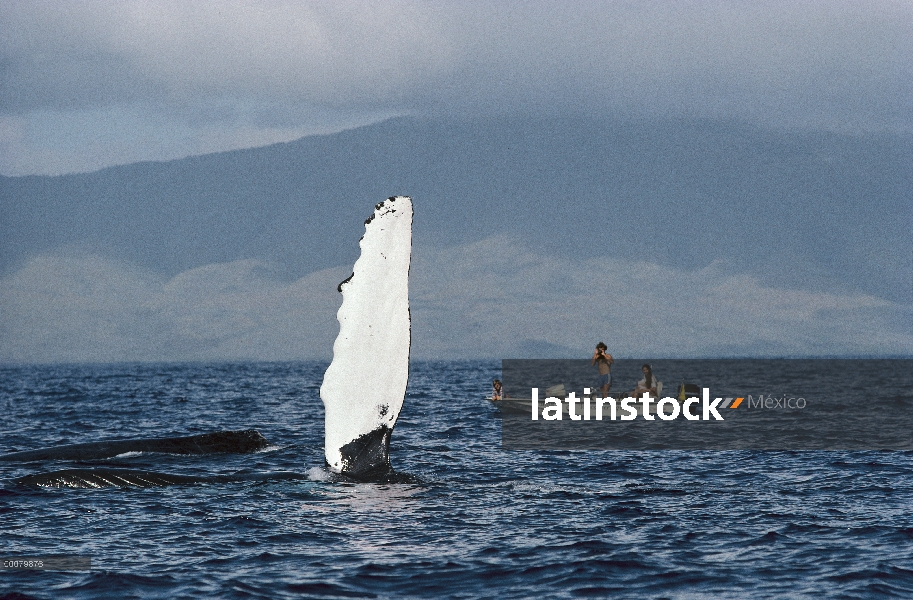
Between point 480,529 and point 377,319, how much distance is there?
289cm

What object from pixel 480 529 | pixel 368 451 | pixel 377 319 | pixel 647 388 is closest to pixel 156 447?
pixel 368 451

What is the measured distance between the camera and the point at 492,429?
103ft

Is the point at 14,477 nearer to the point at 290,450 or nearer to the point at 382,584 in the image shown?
the point at 290,450

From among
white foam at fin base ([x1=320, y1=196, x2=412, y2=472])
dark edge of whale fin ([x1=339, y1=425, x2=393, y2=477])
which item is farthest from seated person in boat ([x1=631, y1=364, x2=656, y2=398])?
white foam at fin base ([x1=320, y1=196, x2=412, y2=472])

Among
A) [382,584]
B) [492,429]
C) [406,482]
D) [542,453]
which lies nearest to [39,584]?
[382,584]

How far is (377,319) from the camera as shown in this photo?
551 inches

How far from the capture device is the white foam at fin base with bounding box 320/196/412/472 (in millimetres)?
13797

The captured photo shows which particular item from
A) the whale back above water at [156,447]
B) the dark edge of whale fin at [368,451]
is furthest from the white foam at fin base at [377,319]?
the whale back above water at [156,447]

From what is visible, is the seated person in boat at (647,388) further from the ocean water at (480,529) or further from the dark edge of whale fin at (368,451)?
the dark edge of whale fin at (368,451)

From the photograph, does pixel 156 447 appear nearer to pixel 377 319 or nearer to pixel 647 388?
pixel 377 319

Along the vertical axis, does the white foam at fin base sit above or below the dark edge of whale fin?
above

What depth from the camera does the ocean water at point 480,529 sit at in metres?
12.2

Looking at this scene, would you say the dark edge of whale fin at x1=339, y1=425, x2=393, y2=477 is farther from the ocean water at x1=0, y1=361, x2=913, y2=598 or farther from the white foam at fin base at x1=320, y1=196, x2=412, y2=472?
the white foam at fin base at x1=320, y1=196, x2=412, y2=472

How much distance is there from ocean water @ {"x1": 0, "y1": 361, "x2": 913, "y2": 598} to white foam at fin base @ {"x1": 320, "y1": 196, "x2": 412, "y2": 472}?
1702mm
